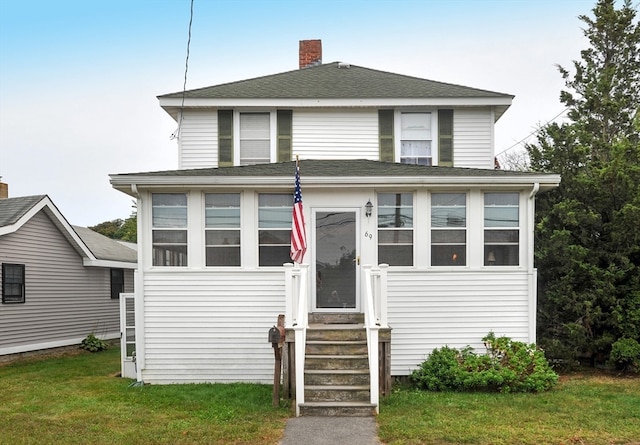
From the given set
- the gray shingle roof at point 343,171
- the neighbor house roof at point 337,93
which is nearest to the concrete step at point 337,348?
the gray shingle roof at point 343,171

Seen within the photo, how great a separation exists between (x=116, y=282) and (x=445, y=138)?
41.9 feet

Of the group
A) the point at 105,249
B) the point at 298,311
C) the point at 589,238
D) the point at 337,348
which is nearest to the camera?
the point at 298,311

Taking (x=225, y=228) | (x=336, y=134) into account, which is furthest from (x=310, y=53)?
(x=225, y=228)

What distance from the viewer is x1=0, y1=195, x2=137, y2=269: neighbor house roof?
48.2 feet

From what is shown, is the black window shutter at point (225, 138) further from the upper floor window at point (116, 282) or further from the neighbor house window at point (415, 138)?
the upper floor window at point (116, 282)

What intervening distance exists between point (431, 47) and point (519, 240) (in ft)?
33.9

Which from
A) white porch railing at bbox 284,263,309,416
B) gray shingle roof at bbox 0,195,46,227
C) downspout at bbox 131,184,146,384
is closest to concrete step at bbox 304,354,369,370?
white porch railing at bbox 284,263,309,416

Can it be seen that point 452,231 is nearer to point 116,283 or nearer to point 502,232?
point 502,232

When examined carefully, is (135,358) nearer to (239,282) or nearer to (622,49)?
(239,282)

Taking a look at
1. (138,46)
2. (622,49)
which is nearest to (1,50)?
(138,46)

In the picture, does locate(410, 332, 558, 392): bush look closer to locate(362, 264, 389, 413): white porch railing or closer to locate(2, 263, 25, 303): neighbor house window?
locate(362, 264, 389, 413): white porch railing

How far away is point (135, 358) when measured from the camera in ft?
35.0

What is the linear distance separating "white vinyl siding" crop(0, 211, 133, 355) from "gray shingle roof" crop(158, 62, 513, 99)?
21.7 ft

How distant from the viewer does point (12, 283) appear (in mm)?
14617
